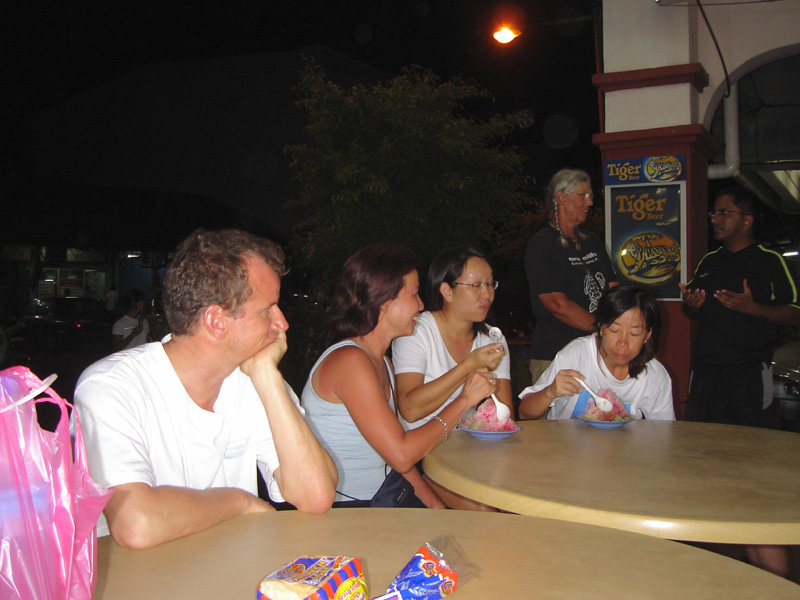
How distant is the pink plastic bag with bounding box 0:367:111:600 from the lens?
0.78m

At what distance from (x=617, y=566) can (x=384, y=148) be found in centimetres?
702

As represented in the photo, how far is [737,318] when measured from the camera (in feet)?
11.7

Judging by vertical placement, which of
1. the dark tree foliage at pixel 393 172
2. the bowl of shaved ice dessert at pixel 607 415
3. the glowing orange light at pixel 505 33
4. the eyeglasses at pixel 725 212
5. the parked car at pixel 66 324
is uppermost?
the glowing orange light at pixel 505 33

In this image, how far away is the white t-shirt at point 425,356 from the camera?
2.71 m

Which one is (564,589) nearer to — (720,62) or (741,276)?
(741,276)

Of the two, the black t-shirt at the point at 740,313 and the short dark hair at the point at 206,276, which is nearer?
the short dark hair at the point at 206,276

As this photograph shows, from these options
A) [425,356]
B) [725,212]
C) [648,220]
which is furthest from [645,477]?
[648,220]

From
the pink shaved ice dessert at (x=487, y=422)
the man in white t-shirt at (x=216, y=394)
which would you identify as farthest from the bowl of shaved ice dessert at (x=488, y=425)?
the man in white t-shirt at (x=216, y=394)

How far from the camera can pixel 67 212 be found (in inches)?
605

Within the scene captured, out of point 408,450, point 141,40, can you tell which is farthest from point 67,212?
point 408,450

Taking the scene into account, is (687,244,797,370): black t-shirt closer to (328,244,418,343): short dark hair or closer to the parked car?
(328,244,418,343): short dark hair

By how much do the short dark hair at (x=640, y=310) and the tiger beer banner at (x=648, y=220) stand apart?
2.05m

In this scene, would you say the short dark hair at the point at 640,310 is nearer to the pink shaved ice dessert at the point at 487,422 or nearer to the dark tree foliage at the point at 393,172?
the pink shaved ice dessert at the point at 487,422

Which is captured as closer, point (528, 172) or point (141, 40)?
point (141, 40)
